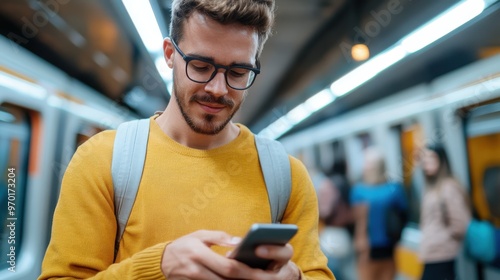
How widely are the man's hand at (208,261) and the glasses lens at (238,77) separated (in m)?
0.36

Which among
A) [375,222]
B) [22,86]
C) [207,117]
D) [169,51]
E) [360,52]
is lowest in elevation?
[375,222]

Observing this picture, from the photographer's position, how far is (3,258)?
2.21 m

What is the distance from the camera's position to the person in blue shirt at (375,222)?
4840mm

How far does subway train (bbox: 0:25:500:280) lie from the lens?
2443 mm

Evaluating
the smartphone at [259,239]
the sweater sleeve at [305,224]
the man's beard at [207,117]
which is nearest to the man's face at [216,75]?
the man's beard at [207,117]

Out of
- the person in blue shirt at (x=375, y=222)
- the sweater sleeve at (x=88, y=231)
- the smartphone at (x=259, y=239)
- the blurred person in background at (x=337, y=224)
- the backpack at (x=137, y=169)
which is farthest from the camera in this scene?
the blurred person in background at (x=337, y=224)

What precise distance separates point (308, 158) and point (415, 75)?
412 centimetres

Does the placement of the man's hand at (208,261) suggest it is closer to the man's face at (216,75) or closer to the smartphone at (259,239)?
the smartphone at (259,239)

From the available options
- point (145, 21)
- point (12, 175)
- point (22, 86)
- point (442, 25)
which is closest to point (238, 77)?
point (12, 175)

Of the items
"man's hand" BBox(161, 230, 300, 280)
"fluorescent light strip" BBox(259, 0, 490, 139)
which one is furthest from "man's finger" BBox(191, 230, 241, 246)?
"fluorescent light strip" BBox(259, 0, 490, 139)

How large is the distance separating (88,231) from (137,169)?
0.51 feet

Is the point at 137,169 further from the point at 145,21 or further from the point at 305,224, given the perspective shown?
the point at 145,21

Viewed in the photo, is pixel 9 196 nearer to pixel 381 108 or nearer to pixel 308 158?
pixel 381 108

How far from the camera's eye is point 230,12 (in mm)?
998
